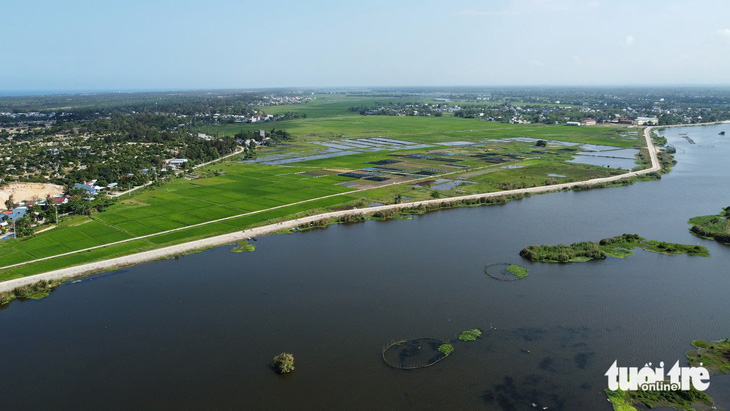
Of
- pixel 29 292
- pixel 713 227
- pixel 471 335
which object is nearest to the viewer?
pixel 471 335

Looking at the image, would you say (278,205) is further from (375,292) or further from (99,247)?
(375,292)

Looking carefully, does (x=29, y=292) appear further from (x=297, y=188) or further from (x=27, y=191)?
(x=297, y=188)

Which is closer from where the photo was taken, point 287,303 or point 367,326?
point 367,326

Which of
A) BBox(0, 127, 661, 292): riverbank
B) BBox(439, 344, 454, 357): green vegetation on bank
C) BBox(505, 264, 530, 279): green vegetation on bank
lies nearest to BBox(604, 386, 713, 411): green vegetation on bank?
BBox(439, 344, 454, 357): green vegetation on bank

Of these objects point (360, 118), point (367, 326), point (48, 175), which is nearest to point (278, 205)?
point (367, 326)

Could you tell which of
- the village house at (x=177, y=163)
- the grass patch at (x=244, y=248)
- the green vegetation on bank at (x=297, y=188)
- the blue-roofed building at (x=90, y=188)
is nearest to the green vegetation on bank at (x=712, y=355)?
the green vegetation on bank at (x=297, y=188)

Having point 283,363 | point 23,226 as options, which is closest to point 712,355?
point 283,363
